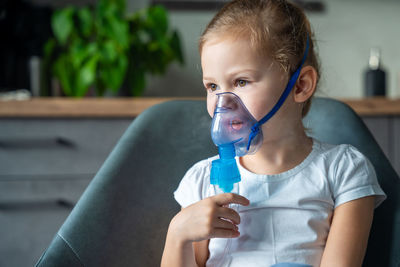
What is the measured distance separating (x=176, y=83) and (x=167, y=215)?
130 cm

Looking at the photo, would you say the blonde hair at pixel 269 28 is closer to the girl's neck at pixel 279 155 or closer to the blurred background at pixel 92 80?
the girl's neck at pixel 279 155

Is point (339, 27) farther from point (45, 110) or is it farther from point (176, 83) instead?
point (45, 110)

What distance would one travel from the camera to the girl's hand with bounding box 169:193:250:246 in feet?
2.23

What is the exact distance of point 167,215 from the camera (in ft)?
2.93

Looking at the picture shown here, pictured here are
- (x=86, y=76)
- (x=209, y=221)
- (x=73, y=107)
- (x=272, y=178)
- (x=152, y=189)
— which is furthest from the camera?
(x=86, y=76)

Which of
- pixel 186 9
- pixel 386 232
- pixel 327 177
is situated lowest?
pixel 386 232

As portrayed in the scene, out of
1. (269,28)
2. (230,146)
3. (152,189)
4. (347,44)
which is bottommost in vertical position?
(152,189)

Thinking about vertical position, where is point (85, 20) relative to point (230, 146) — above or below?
above

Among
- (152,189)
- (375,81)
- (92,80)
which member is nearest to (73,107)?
(92,80)

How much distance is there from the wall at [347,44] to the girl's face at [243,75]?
53.2 inches

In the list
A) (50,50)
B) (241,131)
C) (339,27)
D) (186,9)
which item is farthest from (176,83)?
(241,131)

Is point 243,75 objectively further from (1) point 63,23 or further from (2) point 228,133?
(1) point 63,23

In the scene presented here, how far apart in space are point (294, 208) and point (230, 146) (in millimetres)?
172

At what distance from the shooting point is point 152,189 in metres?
0.91
